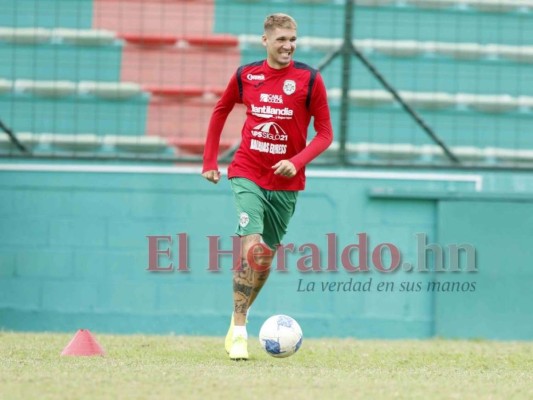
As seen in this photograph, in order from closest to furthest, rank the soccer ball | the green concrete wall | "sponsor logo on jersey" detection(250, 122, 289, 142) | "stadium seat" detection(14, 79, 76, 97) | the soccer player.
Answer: the soccer ball < the soccer player < "sponsor logo on jersey" detection(250, 122, 289, 142) < the green concrete wall < "stadium seat" detection(14, 79, 76, 97)

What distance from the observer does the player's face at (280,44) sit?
633 cm

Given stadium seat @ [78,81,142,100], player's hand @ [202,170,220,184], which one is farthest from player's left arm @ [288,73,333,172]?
stadium seat @ [78,81,142,100]

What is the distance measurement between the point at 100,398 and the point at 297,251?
4.72m

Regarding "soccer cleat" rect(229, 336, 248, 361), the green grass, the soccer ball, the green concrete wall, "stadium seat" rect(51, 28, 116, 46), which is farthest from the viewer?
"stadium seat" rect(51, 28, 116, 46)

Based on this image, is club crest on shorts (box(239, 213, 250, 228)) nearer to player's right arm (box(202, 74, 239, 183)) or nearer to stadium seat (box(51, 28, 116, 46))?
player's right arm (box(202, 74, 239, 183))

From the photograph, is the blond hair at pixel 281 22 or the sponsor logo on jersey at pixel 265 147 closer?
the blond hair at pixel 281 22

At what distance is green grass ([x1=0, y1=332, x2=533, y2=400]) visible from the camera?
15.7 ft

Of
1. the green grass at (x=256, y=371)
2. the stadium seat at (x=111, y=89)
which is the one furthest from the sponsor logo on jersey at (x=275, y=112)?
the stadium seat at (x=111, y=89)

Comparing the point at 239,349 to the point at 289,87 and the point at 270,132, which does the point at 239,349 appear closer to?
the point at 270,132

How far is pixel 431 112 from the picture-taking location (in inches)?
395

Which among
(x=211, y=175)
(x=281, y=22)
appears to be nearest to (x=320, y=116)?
(x=281, y=22)

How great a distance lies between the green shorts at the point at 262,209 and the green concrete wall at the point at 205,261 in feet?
7.75

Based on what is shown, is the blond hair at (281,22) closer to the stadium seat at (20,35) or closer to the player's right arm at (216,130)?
the player's right arm at (216,130)

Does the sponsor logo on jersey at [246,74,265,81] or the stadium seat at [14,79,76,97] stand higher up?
the sponsor logo on jersey at [246,74,265,81]
